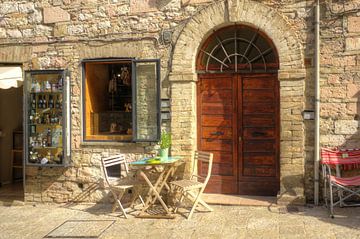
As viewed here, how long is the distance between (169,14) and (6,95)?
A: 4.65 metres

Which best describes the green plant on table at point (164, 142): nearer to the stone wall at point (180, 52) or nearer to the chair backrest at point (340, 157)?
the stone wall at point (180, 52)

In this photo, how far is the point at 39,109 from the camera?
25.1 ft

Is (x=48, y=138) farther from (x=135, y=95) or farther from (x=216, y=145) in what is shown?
(x=216, y=145)

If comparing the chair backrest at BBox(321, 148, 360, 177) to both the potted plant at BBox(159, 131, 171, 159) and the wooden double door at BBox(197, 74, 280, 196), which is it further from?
the potted plant at BBox(159, 131, 171, 159)

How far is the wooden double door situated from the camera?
23.0 ft

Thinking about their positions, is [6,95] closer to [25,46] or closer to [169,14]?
[25,46]

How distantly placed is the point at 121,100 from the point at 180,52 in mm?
1539

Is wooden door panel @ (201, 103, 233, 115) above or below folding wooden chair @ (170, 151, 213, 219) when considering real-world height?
above

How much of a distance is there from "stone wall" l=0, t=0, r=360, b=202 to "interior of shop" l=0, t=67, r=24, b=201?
2.11 metres

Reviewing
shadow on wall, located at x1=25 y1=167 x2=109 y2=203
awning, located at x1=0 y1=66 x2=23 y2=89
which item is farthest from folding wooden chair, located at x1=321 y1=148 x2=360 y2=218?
awning, located at x1=0 y1=66 x2=23 y2=89

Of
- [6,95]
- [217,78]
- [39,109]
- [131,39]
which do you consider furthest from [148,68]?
[6,95]

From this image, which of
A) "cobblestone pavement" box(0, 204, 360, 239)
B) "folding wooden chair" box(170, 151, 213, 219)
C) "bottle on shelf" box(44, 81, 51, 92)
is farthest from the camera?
"bottle on shelf" box(44, 81, 51, 92)

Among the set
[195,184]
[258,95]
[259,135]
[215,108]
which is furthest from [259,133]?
[195,184]

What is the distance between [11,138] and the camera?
9852 millimetres
